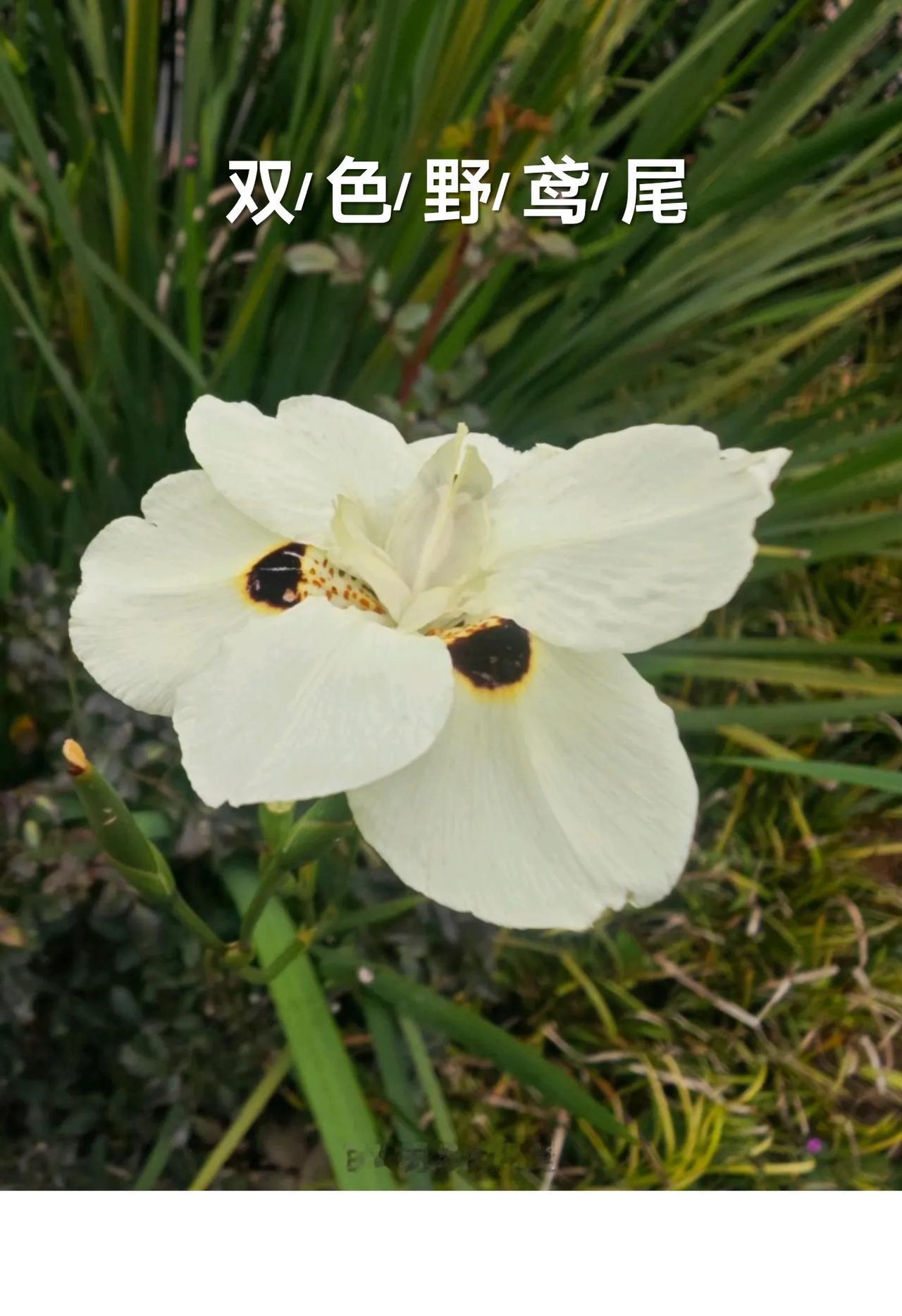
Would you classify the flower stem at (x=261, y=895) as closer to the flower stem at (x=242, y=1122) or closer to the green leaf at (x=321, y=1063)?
the green leaf at (x=321, y=1063)

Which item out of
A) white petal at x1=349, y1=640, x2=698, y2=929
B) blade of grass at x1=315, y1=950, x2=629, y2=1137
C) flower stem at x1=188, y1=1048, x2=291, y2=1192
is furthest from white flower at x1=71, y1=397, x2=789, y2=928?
flower stem at x1=188, y1=1048, x2=291, y2=1192

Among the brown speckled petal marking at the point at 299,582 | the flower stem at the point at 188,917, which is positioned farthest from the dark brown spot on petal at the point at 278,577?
the flower stem at the point at 188,917

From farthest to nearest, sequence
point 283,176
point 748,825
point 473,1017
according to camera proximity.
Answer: point 748,825 → point 283,176 → point 473,1017

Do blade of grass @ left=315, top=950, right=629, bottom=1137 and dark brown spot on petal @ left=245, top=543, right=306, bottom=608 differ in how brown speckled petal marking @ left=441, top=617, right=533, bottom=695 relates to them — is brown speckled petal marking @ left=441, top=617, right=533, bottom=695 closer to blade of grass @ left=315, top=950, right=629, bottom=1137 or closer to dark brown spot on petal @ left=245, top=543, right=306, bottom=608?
dark brown spot on petal @ left=245, top=543, right=306, bottom=608

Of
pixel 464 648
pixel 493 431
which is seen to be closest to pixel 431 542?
pixel 464 648

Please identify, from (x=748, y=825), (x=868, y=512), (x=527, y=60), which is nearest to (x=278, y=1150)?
(x=748, y=825)
